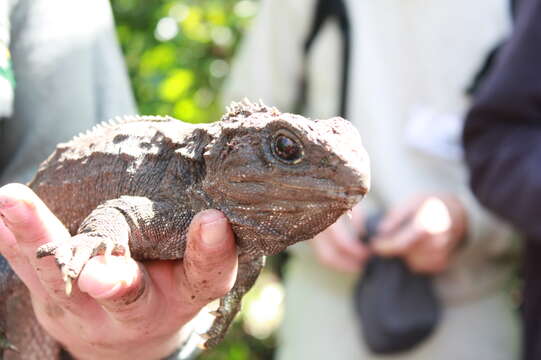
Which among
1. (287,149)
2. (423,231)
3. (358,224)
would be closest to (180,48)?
(358,224)

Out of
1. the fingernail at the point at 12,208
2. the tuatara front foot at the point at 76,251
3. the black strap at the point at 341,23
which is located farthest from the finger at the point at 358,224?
the fingernail at the point at 12,208

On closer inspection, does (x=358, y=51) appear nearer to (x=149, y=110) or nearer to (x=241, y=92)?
(x=241, y=92)

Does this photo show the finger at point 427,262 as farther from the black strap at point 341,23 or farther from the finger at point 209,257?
the finger at point 209,257

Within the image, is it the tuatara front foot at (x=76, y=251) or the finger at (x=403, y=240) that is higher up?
the tuatara front foot at (x=76, y=251)

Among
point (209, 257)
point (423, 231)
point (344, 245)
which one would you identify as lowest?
point (344, 245)

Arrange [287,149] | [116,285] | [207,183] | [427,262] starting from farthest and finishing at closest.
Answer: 1. [427,262]
2. [207,183]
3. [287,149]
4. [116,285]

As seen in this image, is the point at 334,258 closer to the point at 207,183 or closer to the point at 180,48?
the point at 207,183
